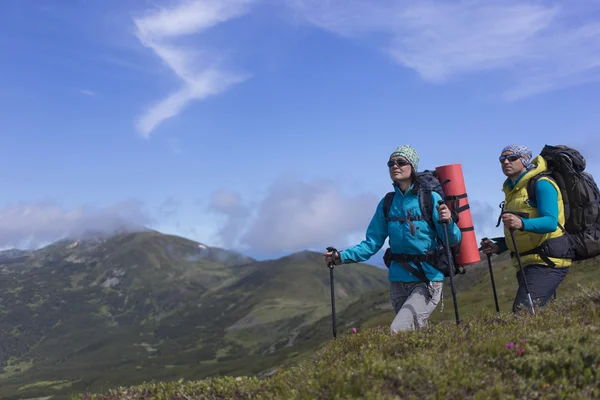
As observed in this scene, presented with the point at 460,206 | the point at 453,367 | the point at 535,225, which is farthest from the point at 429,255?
the point at 453,367

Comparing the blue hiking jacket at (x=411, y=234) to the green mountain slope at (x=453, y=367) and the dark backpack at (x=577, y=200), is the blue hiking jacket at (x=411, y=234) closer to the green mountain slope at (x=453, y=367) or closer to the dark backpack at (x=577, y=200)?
the green mountain slope at (x=453, y=367)

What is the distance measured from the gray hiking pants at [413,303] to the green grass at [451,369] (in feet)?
1.81

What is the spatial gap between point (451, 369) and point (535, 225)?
13.1 ft

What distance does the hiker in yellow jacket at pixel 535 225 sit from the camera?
8320 mm

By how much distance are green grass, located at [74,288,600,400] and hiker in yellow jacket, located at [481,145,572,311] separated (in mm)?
1001

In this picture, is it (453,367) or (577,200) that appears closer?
(453,367)

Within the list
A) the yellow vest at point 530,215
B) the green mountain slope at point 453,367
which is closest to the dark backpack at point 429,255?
the green mountain slope at point 453,367

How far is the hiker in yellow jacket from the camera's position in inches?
328

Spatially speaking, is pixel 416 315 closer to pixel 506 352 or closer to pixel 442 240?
pixel 442 240

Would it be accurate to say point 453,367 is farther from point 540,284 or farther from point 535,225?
point 540,284

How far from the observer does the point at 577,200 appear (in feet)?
29.2

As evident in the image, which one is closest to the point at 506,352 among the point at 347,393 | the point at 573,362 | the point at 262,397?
the point at 573,362

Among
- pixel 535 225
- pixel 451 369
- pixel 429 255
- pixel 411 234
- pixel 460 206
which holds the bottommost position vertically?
pixel 451 369

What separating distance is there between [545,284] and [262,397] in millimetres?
5526
